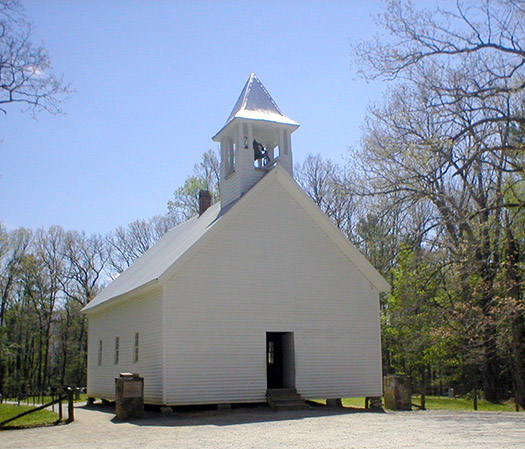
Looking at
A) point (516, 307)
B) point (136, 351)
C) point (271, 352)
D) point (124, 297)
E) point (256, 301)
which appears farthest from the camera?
point (271, 352)

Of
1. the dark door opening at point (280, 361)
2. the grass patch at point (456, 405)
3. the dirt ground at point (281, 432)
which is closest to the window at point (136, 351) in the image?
the dirt ground at point (281, 432)

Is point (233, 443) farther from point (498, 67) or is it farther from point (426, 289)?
point (426, 289)

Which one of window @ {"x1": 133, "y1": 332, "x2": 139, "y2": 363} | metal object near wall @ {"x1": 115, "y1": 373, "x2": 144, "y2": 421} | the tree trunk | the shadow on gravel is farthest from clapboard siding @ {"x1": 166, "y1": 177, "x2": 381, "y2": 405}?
the tree trunk

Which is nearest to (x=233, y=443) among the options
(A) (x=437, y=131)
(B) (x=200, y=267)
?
(B) (x=200, y=267)

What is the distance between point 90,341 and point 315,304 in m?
13.1

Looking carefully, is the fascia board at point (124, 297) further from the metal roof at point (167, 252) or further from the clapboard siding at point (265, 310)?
the clapboard siding at point (265, 310)

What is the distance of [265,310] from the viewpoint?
20625 mm

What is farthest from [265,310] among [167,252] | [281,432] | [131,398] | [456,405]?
[456,405]

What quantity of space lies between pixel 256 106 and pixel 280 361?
9417mm

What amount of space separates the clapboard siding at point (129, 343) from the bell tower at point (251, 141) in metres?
5.11

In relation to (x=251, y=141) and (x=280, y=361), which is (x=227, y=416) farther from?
(x=251, y=141)

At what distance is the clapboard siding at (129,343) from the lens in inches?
776

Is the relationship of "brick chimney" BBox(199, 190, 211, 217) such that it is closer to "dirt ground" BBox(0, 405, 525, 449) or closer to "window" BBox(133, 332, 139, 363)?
"window" BBox(133, 332, 139, 363)

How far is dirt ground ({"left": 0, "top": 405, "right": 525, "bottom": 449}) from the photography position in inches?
466
